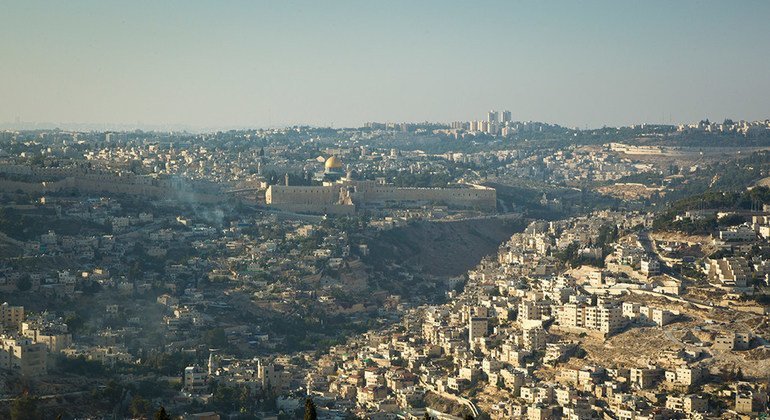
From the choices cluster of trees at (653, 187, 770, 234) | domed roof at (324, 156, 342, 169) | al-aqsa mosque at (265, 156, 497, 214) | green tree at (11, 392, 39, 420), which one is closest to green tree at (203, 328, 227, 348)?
green tree at (11, 392, 39, 420)

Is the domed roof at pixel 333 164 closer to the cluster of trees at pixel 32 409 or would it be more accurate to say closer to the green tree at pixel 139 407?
the green tree at pixel 139 407

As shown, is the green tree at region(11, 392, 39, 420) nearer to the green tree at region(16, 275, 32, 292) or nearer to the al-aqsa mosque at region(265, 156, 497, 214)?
the green tree at region(16, 275, 32, 292)

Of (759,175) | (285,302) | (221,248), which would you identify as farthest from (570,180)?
(285,302)

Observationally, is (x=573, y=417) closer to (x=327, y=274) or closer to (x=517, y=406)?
(x=517, y=406)

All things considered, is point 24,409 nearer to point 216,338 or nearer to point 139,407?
point 139,407

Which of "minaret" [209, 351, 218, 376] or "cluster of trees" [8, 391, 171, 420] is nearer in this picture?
"cluster of trees" [8, 391, 171, 420]

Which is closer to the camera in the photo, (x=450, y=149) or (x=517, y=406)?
(x=517, y=406)

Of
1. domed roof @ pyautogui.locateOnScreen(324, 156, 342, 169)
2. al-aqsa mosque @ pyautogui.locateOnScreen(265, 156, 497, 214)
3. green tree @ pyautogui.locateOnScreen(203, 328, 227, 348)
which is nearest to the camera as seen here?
green tree @ pyautogui.locateOnScreen(203, 328, 227, 348)

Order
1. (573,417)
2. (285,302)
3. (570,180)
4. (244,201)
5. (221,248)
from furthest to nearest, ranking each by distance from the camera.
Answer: (570,180) → (244,201) → (221,248) → (285,302) → (573,417)
